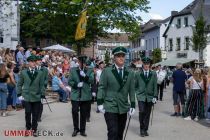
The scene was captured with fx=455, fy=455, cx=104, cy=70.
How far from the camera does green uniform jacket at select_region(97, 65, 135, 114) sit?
8.09 metres

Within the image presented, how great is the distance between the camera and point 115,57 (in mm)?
8094

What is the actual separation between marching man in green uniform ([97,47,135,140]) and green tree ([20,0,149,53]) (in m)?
33.9

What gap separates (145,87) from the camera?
11820mm

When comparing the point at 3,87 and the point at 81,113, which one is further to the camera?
the point at 3,87

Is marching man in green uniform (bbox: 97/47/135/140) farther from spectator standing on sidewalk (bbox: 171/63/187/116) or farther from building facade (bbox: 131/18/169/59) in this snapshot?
building facade (bbox: 131/18/169/59)

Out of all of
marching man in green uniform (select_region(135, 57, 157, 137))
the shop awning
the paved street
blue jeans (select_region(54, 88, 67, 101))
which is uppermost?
the shop awning

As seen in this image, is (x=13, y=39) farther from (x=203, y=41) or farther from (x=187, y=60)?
(x=187, y=60)

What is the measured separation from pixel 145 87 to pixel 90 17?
32839mm

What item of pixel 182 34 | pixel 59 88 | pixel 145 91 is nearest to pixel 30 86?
pixel 145 91

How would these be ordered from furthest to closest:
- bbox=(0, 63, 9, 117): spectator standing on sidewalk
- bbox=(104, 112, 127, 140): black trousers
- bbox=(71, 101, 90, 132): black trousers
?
1. bbox=(0, 63, 9, 117): spectator standing on sidewalk
2. bbox=(71, 101, 90, 132): black trousers
3. bbox=(104, 112, 127, 140): black trousers

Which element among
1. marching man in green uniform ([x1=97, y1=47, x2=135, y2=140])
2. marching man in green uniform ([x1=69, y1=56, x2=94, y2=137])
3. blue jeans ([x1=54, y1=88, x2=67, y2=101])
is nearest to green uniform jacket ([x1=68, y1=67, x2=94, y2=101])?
marching man in green uniform ([x1=69, y1=56, x2=94, y2=137])

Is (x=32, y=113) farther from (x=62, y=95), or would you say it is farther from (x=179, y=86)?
(x=62, y=95)

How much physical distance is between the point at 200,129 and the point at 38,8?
39707 mm

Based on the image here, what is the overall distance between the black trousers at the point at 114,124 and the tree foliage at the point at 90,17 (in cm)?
3405
